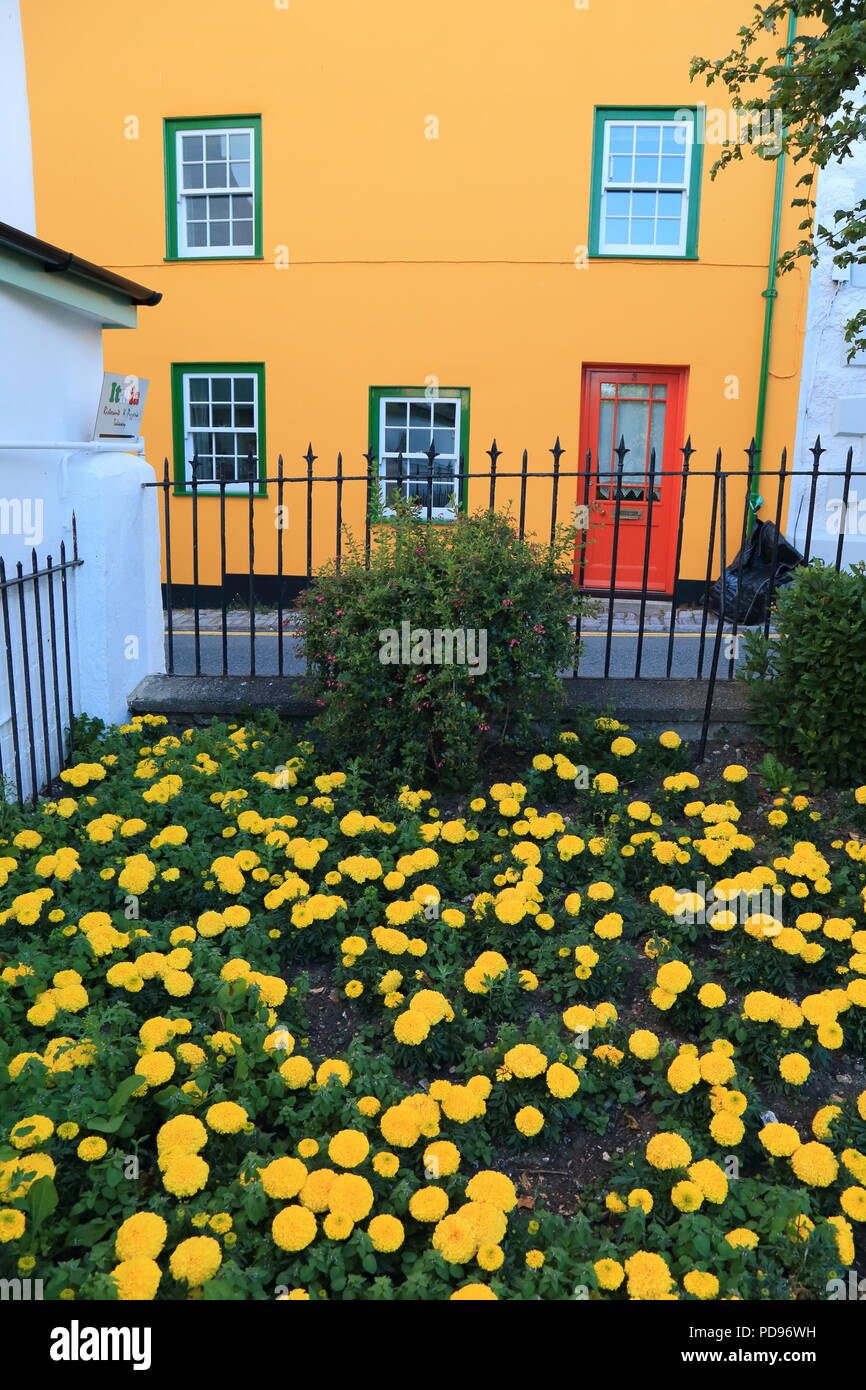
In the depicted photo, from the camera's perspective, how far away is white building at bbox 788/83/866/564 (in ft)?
33.1

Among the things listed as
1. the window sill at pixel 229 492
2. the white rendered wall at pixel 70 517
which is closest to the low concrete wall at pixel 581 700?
the white rendered wall at pixel 70 517

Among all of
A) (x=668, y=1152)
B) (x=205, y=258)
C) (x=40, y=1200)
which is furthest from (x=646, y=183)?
(x=40, y=1200)

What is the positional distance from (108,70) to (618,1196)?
38.8 ft

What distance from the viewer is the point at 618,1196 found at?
2.59 meters

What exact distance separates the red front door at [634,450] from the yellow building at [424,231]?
0.03 metres

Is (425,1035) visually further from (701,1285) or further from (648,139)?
(648,139)

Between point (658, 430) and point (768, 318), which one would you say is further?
point (658, 430)

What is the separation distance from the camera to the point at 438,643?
4.42m

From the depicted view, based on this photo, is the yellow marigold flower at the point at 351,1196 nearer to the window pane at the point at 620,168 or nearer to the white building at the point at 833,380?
the white building at the point at 833,380

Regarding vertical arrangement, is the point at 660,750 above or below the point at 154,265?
below

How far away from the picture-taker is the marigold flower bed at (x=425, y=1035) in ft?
7.77

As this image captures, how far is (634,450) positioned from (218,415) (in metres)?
4.73
